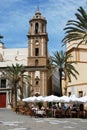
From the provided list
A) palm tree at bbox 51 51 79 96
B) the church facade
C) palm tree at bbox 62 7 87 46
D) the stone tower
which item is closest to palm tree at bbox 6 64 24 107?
the church facade

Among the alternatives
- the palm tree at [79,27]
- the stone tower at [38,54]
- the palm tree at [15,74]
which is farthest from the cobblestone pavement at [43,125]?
Answer: the stone tower at [38,54]

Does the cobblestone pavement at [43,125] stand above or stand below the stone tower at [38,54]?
below

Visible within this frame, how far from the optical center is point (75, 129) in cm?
2011

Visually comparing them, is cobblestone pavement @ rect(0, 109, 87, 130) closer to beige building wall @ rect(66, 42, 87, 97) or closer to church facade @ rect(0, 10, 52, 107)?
beige building wall @ rect(66, 42, 87, 97)

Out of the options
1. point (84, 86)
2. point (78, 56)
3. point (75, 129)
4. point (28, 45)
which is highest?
point (28, 45)

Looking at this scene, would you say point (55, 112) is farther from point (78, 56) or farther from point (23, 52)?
point (23, 52)

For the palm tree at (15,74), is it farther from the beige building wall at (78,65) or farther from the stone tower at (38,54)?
the beige building wall at (78,65)

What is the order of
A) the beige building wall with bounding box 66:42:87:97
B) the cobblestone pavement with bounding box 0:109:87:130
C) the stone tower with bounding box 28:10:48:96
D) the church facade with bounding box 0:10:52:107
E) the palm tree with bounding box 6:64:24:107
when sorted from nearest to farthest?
the cobblestone pavement with bounding box 0:109:87:130 < the beige building wall with bounding box 66:42:87:97 < the palm tree with bounding box 6:64:24:107 < the stone tower with bounding box 28:10:48:96 < the church facade with bounding box 0:10:52:107

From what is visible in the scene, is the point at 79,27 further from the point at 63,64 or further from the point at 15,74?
the point at 15,74

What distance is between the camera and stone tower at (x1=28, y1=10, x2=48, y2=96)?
71.4m

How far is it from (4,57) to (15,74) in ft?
36.0

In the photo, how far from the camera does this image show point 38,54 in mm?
73125

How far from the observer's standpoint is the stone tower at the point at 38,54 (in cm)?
7144

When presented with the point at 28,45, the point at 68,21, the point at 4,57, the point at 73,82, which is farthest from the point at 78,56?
the point at 4,57
